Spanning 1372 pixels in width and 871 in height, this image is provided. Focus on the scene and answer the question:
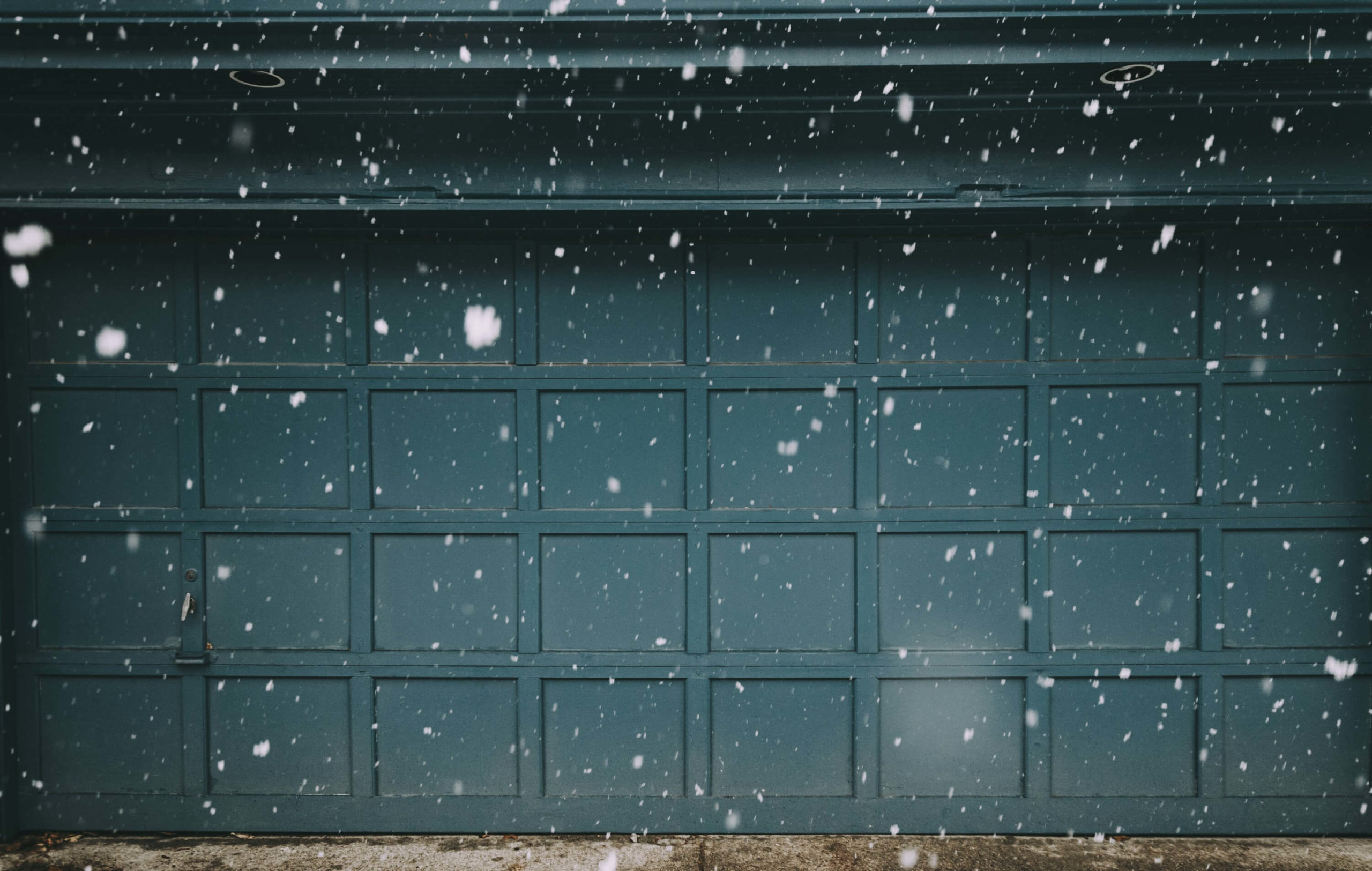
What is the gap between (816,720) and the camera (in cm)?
354

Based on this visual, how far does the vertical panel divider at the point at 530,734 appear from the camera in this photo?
3.54 metres

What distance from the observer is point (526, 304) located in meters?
3.52

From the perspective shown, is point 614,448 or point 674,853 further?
point 614,448

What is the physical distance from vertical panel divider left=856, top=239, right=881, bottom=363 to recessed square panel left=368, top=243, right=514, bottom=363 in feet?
5.78

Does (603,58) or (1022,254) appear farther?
(1022,254)

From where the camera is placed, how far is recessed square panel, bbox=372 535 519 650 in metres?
3.55

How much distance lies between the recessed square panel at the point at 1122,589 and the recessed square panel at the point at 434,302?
3.05 m

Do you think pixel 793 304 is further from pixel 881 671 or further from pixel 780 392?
pixel 881 671

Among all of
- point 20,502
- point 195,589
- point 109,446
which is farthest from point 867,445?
point 20,502

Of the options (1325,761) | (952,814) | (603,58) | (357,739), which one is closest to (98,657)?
(357,739)

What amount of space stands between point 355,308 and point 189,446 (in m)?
1.09

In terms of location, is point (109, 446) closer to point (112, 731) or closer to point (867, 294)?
point (112, 731)

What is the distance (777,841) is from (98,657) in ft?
11.7

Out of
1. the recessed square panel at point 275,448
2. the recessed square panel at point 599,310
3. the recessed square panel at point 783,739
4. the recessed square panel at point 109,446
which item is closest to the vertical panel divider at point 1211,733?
the recessed square panel at point 783,739
